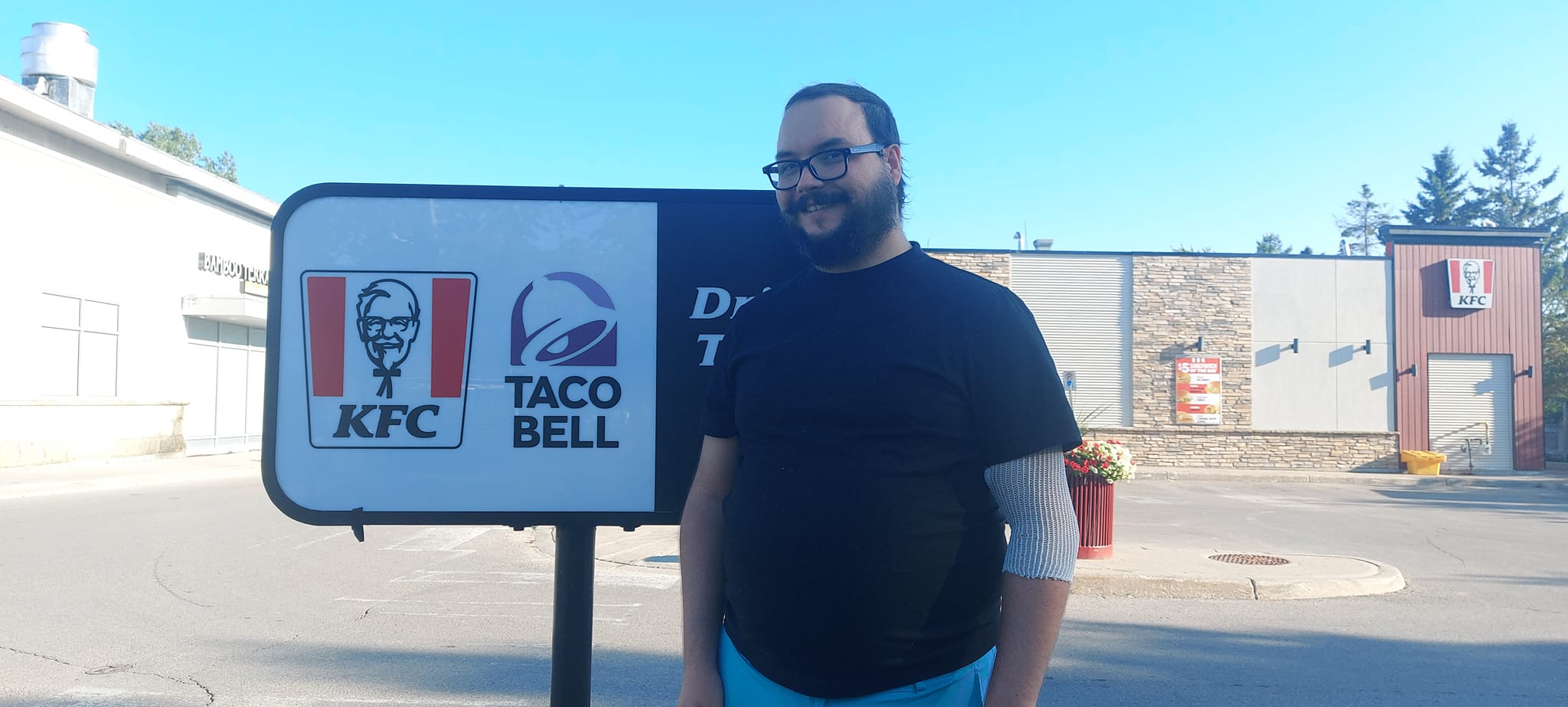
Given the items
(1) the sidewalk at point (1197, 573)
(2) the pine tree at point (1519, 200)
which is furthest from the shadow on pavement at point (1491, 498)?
(2) the pine tree at point (1519, 200)

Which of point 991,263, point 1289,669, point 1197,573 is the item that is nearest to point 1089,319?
point 991,263

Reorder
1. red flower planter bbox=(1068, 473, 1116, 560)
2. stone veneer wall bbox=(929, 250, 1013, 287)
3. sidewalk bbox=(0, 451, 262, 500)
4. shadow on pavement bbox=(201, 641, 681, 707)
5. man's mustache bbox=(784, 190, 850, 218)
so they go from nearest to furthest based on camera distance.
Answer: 1. man's mustache bbox=(784, 190, 850, 218)
2. shadow on pavement bbox=(201, 641, 681, 707)
3. red flower planter bbox=(1068, 473, 1116, 560)
4. sidewalk bbox=(0, 451, 262, 500)
5. stone veneer wall bbox=(929, 250, 1013, 287)

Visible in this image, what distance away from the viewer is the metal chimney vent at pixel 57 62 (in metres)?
23.4

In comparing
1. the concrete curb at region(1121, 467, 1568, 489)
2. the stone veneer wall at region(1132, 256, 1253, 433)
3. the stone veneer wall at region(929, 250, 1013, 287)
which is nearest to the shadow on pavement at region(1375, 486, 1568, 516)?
the concrete curb at region(1121, 467, 1568, 489)

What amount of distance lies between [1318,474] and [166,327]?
26611mm

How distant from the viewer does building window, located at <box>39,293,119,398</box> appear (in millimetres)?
19328

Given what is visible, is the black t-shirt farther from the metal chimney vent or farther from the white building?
the metal chimney vent

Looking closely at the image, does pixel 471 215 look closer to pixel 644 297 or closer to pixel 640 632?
pixel 644 297

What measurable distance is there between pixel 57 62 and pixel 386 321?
2723 centimetres

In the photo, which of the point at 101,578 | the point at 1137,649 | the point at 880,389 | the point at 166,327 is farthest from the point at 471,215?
the point at 166,327

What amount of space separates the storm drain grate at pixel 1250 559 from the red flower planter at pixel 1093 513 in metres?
1.12

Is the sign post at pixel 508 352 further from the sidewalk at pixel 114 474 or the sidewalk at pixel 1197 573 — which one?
the sidewalk at pixel 114 474

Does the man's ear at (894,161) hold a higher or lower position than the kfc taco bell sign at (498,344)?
higher

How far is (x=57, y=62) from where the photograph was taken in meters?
23.4
